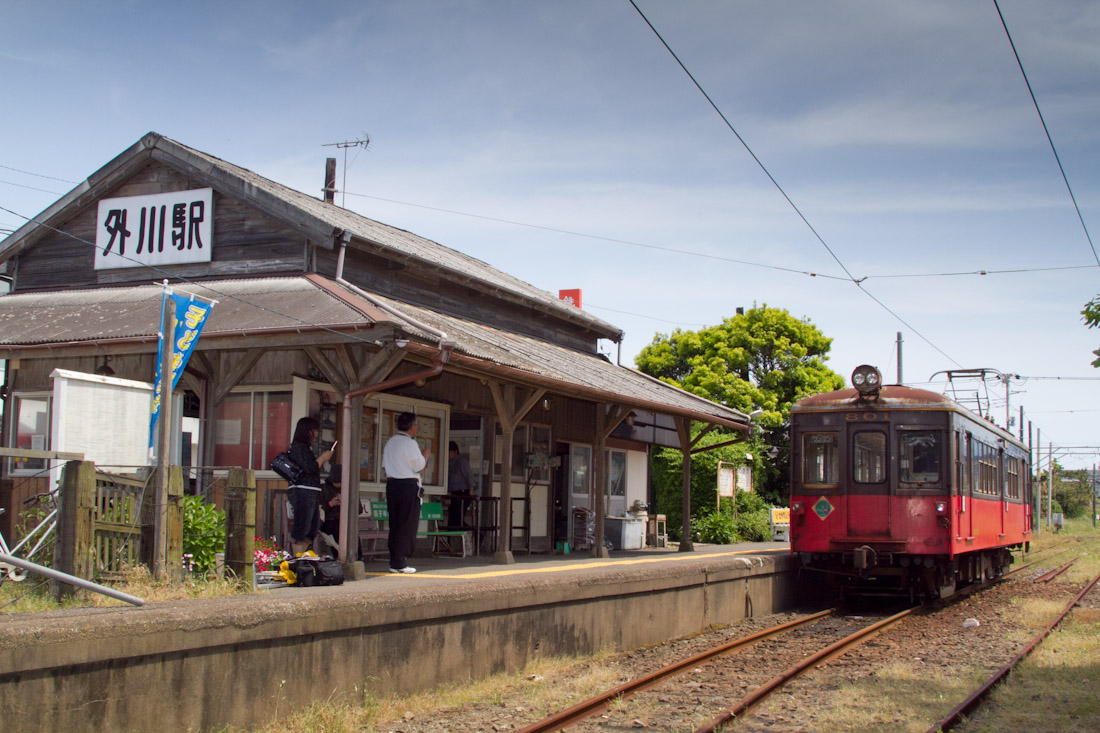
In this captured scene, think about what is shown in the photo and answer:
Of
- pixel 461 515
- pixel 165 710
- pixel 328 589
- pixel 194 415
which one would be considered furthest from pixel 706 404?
pixel 165 710

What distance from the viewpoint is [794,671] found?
28.2 feet

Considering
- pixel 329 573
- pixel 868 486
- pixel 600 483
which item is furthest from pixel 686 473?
pixel 329 573

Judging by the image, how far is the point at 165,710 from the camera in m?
5.54

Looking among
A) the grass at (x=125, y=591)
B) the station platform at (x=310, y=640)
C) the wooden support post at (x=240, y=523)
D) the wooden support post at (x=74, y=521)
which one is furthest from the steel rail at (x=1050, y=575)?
the wooden support post at (x=74, y=521)

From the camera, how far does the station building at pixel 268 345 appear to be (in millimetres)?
9504

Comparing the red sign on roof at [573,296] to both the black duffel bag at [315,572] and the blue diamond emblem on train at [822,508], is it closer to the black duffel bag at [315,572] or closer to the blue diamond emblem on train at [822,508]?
the blue diamond emblem on train at [822,508]

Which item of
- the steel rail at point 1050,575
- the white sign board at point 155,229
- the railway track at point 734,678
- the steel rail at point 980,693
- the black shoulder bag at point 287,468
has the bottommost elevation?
the steel rail at point 1050,575

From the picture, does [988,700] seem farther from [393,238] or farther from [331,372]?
[393,238]

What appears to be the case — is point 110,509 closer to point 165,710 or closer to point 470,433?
point 165,710

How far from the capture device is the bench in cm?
1162

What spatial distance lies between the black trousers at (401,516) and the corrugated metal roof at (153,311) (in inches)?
64.3

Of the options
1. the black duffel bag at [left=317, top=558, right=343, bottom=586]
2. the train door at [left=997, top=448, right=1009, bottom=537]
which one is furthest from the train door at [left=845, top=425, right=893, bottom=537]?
the black duffel bag at [left=317, top=558, right=343, bottom=586]

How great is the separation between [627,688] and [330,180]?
35.9ft

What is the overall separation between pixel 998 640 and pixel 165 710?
28.1 ft
